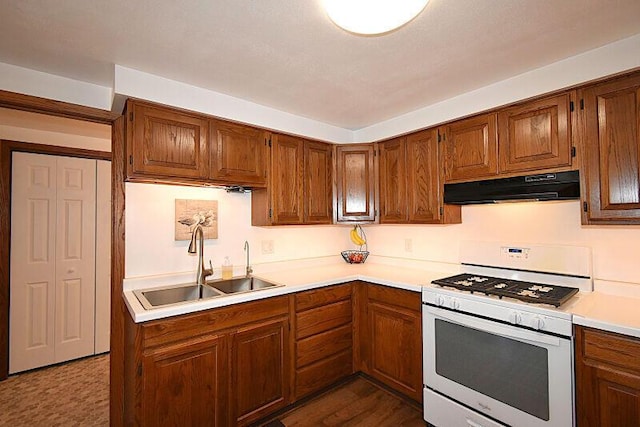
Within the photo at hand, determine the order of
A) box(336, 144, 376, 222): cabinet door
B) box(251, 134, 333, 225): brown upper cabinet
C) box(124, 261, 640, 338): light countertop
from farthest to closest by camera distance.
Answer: box(336, 144, 376, 222): cabinet door
box(251, 134, 333, 225): brown upper cabinet
box(124, 261, 640, 338): light countertop

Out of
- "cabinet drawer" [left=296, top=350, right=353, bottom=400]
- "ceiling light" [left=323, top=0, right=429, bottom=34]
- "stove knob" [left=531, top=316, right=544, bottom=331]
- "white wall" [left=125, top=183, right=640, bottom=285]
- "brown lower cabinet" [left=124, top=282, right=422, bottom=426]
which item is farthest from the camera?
"cabinet drawer" [left=296, top=350, right=353, bottom=400]

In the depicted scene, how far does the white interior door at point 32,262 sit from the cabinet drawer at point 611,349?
4.07 meters

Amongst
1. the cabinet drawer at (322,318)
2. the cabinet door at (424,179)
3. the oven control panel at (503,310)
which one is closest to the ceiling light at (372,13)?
the cabinet door at (424,179)

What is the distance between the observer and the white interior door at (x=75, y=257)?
298 cm

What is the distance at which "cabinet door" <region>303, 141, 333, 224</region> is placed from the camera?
2742 millimetres

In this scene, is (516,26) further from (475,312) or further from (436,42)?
(475,312)

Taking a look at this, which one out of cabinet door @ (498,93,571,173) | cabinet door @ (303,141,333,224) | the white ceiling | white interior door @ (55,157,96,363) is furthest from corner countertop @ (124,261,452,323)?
white interior door @ (55,157,96,363)

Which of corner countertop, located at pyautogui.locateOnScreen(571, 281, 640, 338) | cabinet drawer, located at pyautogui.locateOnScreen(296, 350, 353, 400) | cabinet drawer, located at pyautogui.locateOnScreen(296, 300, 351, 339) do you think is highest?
corner countertop, located at pyautogui.locateOnScreen(571, 281, 640, 338)

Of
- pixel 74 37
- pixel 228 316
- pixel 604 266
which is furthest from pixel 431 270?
pixel 74 37

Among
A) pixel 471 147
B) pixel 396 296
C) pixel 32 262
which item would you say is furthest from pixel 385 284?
pixel 32 262

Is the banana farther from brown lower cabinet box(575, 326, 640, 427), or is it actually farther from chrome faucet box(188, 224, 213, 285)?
brown lower cabinet box(575, 326, 640, 427)

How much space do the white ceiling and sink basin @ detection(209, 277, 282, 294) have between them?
1417 mm

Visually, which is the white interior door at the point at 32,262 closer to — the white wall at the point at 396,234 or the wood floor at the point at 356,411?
the white wall at the point at 396,234

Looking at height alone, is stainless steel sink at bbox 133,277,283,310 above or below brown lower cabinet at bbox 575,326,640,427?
above
